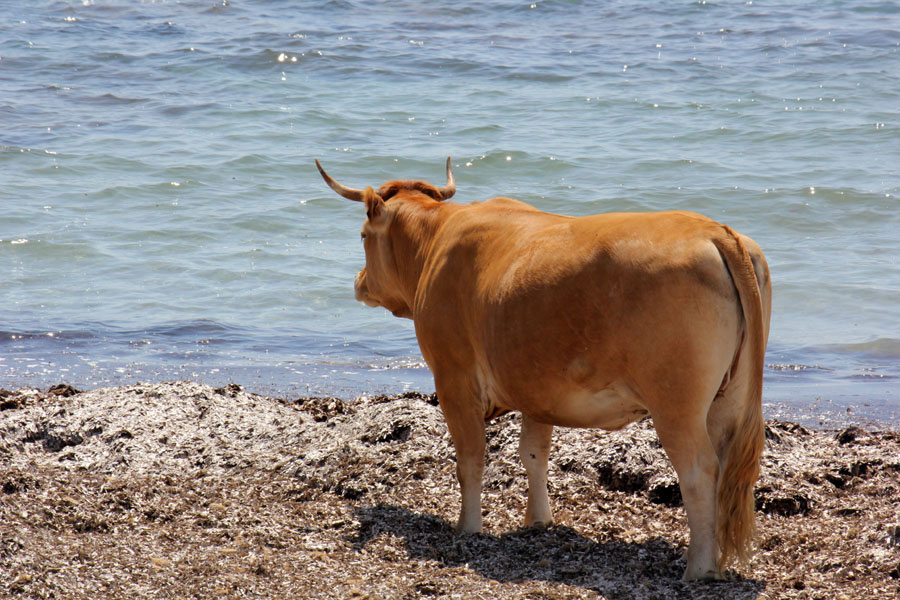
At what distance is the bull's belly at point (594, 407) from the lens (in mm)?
4422

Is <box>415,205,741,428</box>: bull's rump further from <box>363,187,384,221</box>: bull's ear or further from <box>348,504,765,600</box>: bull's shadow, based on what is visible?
<box>363,187,384,221</box>: bull's ear

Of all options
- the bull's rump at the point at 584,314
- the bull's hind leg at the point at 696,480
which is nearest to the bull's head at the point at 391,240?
the bull's rump at the point at 584,314

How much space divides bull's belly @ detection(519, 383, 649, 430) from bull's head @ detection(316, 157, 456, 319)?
4.79ft

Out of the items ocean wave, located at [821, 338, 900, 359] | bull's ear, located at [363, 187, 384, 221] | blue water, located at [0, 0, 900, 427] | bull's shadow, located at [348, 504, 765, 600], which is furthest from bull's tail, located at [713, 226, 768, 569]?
ocean wave, located at [821, 338, 900, 359]

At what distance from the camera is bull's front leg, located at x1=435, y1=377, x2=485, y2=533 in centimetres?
517

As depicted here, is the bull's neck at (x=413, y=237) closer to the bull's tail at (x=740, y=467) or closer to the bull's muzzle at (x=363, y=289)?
the bull's muzzle at (x=363, y=289)

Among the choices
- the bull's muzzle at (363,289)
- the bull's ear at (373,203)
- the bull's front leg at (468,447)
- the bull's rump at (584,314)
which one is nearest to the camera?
the bull's rump at (584,314)

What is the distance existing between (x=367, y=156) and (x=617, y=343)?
11.8 metres

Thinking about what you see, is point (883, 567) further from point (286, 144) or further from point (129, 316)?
point (286, 144)

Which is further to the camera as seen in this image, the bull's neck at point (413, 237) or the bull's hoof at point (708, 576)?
the bull's neck at point (413, 237)

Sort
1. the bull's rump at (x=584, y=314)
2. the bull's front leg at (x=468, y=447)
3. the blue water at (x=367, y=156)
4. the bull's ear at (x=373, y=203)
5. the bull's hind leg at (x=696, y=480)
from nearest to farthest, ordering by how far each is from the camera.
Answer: the bull's rump at (x=584, y=314) < the bull's hind leg at (x=696, y=480) < the bull's front leg at (x=468, y=447) < the bull's ear at (x=373, y=203) < the blue water at (x=367, y=156)

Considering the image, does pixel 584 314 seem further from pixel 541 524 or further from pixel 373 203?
pixel 373 203

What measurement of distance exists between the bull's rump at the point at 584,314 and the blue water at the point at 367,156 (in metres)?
3.26

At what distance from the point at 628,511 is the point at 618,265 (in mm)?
1660
